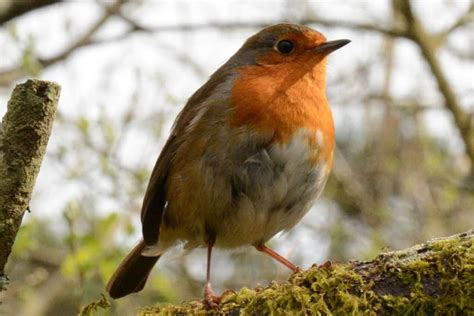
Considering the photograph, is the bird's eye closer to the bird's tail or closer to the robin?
the robin

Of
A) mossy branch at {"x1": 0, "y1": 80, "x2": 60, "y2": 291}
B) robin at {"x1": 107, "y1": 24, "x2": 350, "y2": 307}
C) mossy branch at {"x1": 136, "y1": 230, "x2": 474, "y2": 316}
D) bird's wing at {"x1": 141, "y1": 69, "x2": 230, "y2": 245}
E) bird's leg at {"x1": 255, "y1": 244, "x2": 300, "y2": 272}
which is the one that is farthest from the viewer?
bird's wing at {"x1": 141, "y1": 69, "x2": 230, "y2": 245}

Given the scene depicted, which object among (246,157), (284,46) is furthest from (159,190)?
(284,46)

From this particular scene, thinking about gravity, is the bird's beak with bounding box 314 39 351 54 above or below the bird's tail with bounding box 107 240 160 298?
above

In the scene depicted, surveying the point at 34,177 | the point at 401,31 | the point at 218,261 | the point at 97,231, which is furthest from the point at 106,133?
the point at 34,177

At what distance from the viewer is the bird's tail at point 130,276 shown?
4.15m

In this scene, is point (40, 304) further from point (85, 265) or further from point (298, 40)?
point (298, 40)

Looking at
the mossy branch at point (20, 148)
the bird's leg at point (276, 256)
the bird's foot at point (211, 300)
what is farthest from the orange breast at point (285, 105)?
the mossy branch at point (20, 148)

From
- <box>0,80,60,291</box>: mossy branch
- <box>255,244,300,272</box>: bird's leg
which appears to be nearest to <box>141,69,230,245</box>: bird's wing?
<box>255,244,300,272</box>: bird's leg

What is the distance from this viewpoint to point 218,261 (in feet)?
23.2

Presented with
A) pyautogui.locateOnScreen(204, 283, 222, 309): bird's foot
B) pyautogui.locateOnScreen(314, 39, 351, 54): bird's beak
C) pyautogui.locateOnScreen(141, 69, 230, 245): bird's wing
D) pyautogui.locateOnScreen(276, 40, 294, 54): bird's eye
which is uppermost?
pyautogui.locateOnScreen(276, 40, 294, 54): bird's eye

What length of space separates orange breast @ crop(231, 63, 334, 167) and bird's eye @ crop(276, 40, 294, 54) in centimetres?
19

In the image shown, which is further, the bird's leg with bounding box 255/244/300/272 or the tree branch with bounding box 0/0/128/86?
the tree branch with bounding box 0/0/128/86

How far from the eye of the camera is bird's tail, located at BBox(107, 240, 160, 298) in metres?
4.15

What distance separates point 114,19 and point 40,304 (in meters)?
2.30
